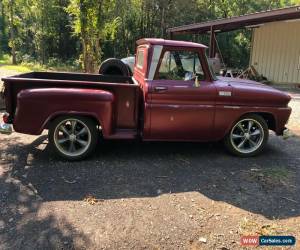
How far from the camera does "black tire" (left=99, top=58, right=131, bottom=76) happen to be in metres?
7.97

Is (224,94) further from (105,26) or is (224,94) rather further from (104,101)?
(105,26)

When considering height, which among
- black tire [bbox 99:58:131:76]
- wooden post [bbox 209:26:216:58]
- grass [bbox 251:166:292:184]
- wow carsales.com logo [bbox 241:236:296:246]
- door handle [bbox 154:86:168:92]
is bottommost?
wow carsales.com logo [bbox 241:236:296:246]

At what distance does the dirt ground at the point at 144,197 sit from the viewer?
11.2 feet

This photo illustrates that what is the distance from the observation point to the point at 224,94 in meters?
5.47

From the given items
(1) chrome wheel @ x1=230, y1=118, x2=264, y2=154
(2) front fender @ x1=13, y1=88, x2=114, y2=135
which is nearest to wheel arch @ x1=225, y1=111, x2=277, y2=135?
(1) chrome wheel @ x1=230, y1=118, x2=264, y2=154

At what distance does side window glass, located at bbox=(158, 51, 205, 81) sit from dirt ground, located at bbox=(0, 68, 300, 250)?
1.34 m

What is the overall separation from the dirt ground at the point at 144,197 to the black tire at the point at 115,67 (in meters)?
2.46

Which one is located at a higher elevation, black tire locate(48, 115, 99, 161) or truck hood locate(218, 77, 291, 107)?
truck hood locate(218, 77, 291, 107)

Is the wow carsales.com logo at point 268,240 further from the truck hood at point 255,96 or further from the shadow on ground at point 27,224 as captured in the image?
the truck hood at point 255,96

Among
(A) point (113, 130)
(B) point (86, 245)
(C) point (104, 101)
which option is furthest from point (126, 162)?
(B) point (86, 245)

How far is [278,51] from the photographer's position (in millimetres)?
16141

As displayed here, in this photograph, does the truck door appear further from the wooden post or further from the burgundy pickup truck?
the wooden post

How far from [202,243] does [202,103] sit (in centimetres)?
256

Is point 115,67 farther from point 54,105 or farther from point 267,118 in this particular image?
point 267,118
